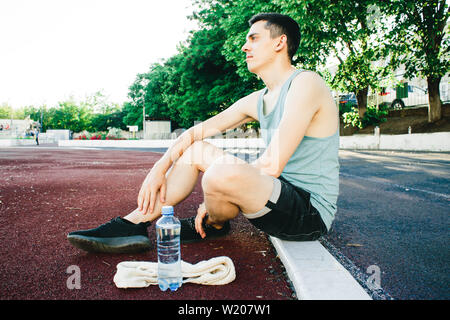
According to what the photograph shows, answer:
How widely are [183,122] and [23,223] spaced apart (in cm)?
4138

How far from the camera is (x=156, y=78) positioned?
47625 mm

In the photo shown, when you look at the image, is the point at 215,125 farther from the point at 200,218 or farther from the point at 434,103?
the point at 434,103

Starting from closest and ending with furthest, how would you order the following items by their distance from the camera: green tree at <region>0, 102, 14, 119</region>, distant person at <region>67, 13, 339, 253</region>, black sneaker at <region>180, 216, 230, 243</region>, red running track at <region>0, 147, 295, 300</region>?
red running track at <region>0, 147, 295, 300</region>, distant person at <region>67, 13, 339, 253</region>, black sneaker at <region>180, 216, 230, 243</region>, green tree at <region>0, 102, 14, 119</region>

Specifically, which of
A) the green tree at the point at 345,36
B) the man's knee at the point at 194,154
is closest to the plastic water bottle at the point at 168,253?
the man's knee at the point at 194,154

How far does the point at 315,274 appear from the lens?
1.80 metres

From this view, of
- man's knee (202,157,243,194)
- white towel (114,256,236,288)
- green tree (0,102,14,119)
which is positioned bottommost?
white towel (114,256,236,288)

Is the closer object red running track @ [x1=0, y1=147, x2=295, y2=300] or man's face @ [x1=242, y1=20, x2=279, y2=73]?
red running track @ [x1=0, y1=147, x2=295, y2=300]

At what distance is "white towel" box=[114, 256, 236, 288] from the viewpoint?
184cm

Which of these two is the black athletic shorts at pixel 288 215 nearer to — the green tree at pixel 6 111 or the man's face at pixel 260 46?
the man's face at pixel 260 46

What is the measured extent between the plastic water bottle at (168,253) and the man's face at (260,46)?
135 cm

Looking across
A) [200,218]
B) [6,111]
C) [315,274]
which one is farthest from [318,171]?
[6,111]

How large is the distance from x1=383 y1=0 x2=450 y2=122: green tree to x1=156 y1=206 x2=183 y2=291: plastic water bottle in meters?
15.2

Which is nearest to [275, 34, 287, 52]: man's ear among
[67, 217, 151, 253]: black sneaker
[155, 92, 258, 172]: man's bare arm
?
[155, 92, 258, 172]: man's bare arm

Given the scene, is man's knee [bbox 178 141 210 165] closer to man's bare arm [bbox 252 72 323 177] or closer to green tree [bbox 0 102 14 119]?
man's bare arm [bbox 252 72 323 177]
